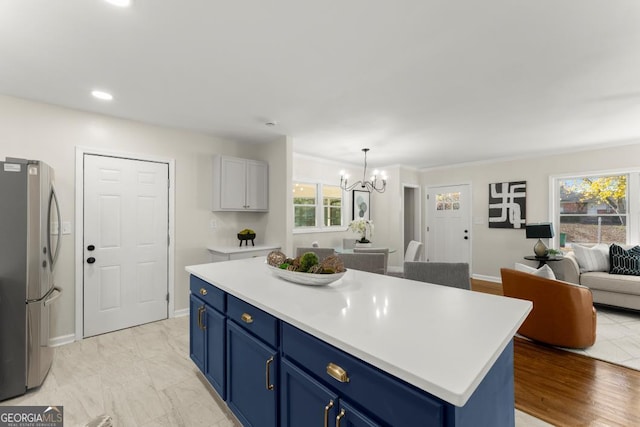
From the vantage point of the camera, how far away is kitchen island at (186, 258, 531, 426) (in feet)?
2.70

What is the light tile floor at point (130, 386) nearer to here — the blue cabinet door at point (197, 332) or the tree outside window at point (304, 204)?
the blue cabinet door at point (197, 332)

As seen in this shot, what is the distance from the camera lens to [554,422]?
73.5 inches

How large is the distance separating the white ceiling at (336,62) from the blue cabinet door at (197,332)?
1827mm

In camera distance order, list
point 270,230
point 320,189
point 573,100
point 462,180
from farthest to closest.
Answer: point 462,180
point 320,189
point 270,230
point 573,100

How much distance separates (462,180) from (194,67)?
561cm

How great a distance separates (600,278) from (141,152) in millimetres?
6024

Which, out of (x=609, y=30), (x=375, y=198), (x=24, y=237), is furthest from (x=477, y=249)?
(x=24, y=237)

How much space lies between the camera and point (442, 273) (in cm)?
254

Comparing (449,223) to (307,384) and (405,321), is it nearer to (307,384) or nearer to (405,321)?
(405,321)

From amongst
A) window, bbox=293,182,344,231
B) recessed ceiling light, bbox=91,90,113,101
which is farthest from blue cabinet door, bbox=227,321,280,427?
window, bbox=293,182,344,231

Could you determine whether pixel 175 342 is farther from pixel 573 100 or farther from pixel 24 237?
pixel 573 100

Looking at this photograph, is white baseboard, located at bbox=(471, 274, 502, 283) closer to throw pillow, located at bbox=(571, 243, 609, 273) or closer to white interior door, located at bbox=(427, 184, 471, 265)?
white interior door, located at bbox=(427, 184, 471, 265)

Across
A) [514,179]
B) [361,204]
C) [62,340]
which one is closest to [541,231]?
[514,179]

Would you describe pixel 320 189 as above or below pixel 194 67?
below
